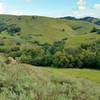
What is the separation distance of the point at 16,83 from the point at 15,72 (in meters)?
2.63

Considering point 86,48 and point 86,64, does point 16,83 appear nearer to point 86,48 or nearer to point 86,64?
point 86,64

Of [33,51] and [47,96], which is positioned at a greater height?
[47,96]

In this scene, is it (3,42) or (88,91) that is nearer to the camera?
(88,91)

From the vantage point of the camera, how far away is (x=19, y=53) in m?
146

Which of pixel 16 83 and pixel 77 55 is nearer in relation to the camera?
pixel 16 83

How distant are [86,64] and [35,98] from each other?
342 ft

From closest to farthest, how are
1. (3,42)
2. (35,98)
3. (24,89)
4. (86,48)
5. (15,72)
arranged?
1. (35,98)
2. (24,89)
3. (15,72)
4. (86,48)
5. (3,42)

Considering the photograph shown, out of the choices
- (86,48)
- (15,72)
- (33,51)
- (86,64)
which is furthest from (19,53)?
(15,72)

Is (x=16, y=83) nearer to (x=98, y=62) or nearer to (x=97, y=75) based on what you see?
(x=97, y=75)

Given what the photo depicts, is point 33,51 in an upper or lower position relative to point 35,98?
lower

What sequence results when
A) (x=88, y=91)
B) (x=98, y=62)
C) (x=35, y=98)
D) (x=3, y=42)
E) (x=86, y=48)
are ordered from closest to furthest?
(x=35, y=98)
(x=88, y=91)
(x=98, y=62)
(x=86, y=48)
(x=3, y=42)

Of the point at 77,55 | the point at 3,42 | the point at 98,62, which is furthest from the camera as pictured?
the point at 3,42

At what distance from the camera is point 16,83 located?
16.0 m

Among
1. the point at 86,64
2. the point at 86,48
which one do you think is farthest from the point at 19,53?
the point at 86,64
